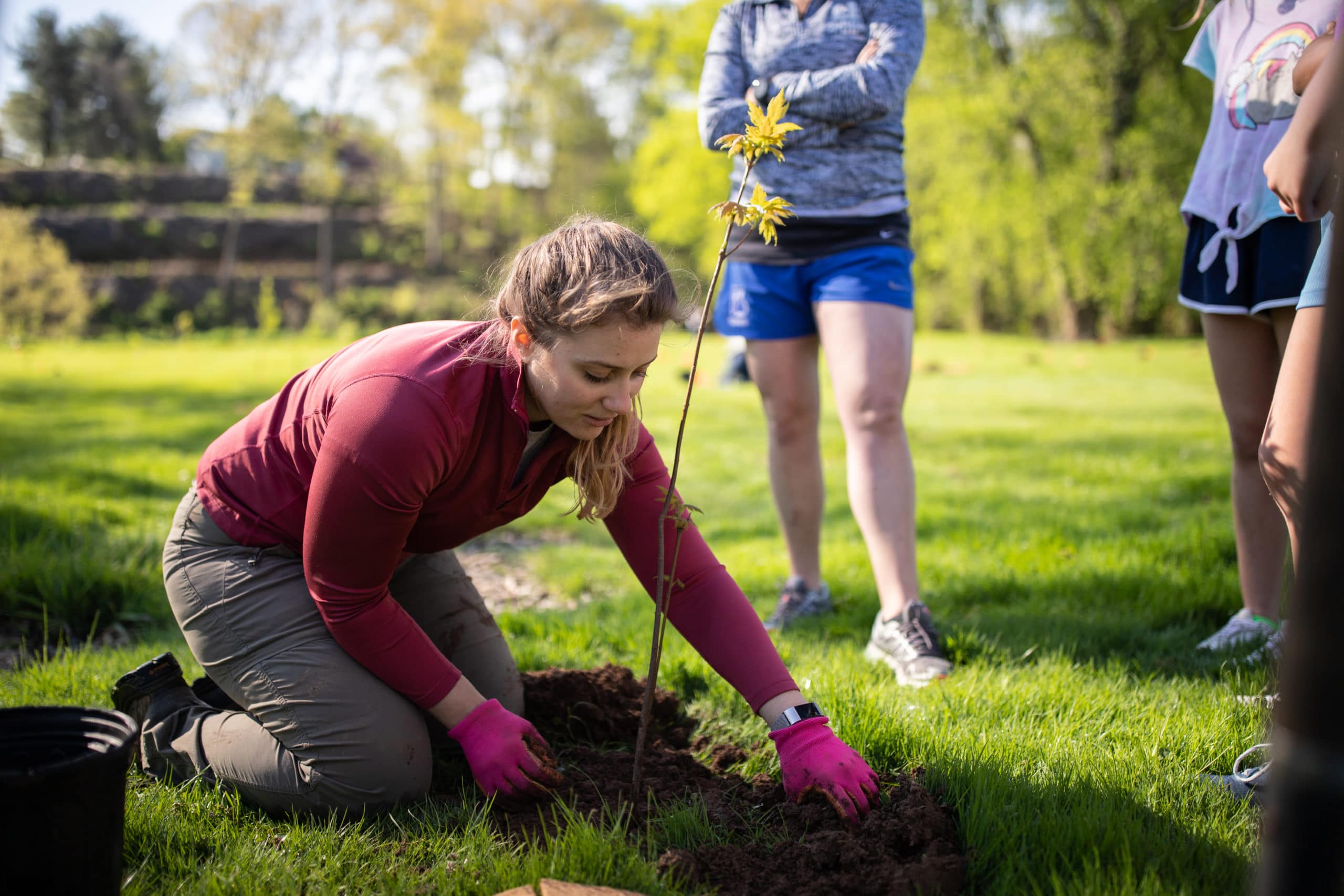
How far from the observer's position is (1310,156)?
1.92 meters

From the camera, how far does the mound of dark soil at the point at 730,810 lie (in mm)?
1755

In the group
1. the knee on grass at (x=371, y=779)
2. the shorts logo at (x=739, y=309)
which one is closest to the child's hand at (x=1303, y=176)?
the shorts logo at (x=739, y=309)

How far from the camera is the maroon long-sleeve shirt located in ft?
6.39

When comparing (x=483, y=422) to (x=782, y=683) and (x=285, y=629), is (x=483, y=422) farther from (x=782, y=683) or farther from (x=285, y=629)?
(x=782, y=683)

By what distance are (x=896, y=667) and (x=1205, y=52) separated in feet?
7.23

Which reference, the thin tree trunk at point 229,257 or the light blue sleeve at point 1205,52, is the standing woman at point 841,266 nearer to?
the light blue sleeve at point 1205,52

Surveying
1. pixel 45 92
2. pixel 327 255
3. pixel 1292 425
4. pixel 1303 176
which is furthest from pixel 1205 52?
pixel 45 92

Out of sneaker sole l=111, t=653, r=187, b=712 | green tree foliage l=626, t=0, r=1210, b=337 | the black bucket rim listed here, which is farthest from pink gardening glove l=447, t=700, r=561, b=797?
green tree foliage l=626, t=0, r=1210, b=337

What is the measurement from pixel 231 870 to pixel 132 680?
2.88 feet

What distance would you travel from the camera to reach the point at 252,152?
23.5m

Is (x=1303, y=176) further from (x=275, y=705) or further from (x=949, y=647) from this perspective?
(x=275, y=705)

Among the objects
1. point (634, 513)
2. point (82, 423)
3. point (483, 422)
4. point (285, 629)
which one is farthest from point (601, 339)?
point (82, 423)

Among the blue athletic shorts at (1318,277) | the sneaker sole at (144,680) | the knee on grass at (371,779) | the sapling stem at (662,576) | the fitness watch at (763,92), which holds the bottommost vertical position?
the knee on grass at (371,779)

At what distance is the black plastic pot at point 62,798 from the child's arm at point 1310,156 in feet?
8.37
